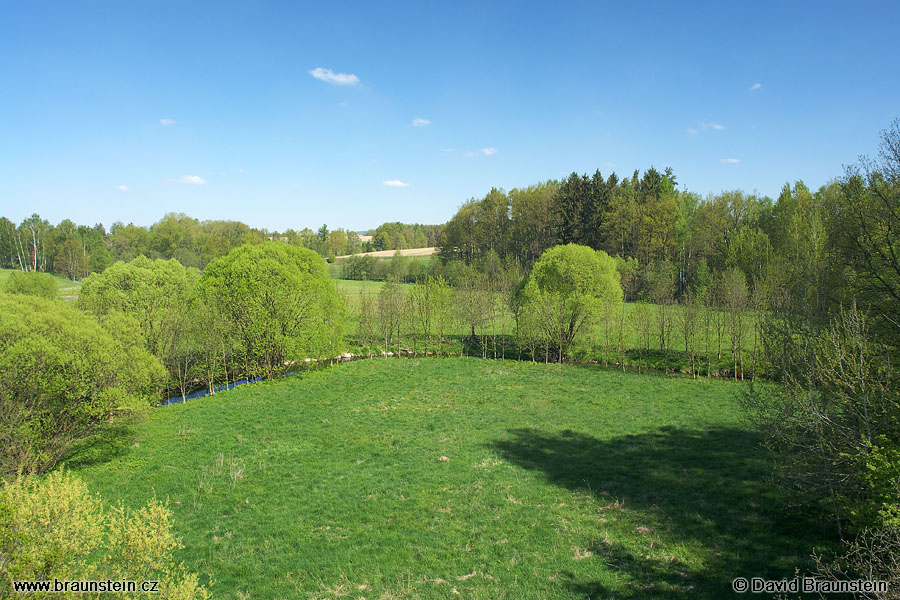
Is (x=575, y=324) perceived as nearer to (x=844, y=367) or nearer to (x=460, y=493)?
(x=460, y=493)

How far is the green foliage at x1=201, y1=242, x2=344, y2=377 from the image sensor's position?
34.4 m

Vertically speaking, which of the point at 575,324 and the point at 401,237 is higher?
the point at 401,237

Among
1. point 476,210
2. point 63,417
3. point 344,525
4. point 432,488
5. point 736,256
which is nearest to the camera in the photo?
point 344,525

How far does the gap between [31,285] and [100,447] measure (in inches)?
1249

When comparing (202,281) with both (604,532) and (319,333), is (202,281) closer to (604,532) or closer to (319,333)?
(319,333)

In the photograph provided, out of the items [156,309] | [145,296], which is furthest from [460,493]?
[145,296]

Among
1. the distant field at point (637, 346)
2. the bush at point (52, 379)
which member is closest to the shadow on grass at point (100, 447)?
the bush at point (52, 379)

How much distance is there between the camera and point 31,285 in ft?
138

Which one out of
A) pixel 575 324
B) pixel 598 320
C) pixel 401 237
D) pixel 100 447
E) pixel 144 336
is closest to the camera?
pixel 100 447

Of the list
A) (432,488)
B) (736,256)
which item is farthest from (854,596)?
(736,256)

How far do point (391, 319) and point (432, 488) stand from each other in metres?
30.6

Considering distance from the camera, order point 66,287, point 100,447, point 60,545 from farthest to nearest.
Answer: point 66,287
point 100,447
point 60,545

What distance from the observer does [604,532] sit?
520 inches

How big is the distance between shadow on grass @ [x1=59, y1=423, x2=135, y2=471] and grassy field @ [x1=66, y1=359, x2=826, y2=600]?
129mm
